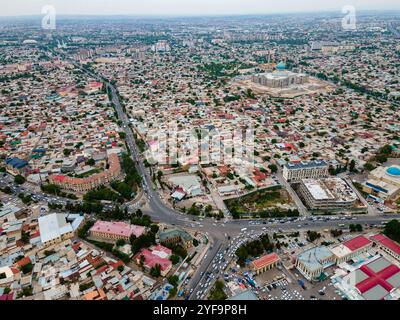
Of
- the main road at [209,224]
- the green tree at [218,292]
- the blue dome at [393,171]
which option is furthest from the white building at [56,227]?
the blue dome at [393,171]

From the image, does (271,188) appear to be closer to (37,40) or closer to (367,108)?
(367,108)

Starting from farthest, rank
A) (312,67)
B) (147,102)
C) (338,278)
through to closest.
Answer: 1. (312,67)
2. (147,102)
3. (338,278)

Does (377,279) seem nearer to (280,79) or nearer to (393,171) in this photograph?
(393,171)

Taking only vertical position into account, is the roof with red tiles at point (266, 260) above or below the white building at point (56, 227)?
below

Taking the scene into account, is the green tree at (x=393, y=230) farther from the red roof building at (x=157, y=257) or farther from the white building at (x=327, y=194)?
the red roof building at (x=157, y=257)

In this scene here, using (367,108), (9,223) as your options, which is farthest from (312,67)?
(9,223)

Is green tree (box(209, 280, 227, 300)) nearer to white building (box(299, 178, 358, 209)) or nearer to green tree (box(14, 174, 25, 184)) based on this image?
white building (box(299, 178, 358, 209))

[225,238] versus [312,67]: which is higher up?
[312,67]

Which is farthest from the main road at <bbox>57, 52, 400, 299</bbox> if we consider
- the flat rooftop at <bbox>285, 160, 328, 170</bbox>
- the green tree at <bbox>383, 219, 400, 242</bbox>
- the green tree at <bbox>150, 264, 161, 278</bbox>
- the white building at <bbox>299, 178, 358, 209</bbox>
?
the flat rooftop at <bbox>285, 160, 328, 170</bbox>
